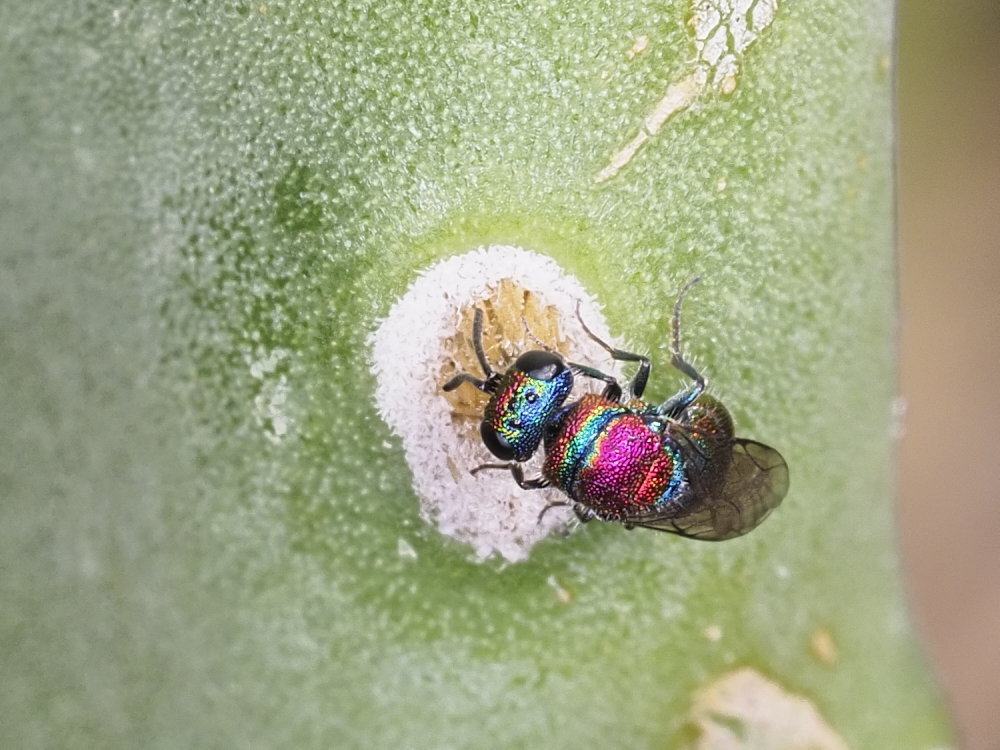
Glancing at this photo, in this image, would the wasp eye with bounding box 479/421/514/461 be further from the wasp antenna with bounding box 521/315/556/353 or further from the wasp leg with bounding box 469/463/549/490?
the wasp antenna with bounding box 521/315/556/353

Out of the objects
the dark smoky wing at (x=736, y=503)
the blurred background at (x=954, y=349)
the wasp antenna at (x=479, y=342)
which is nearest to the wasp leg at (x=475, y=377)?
the wasp antenna at (x=479, y=342)

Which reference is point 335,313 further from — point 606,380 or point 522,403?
point 606,380

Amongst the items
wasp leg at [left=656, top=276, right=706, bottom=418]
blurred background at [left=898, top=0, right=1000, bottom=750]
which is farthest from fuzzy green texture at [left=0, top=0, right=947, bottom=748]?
blurred background at [left=898, top=0, right=1000, bottom=750]

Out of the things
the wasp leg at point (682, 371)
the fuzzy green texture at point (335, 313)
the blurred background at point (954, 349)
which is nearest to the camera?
the fuzzy green texture at point (335, 313)

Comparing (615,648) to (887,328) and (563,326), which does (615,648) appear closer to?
(563,326)

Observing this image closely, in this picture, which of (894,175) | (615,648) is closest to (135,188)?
(615,648)

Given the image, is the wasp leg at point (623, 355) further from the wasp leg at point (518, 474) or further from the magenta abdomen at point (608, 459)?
the wasp leg at point (518, 474)

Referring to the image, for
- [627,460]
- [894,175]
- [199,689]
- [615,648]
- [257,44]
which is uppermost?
[257,44]

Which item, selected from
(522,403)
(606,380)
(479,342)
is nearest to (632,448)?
(606,380)
